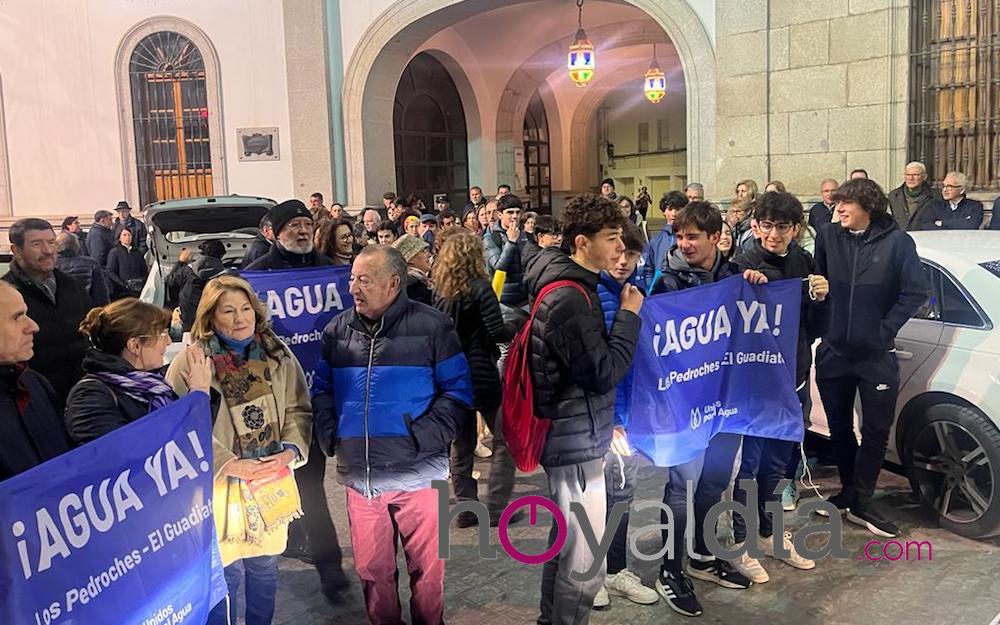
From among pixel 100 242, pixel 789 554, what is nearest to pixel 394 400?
pixel 789 554

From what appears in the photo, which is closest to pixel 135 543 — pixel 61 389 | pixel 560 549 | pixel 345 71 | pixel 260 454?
pixel 260 454

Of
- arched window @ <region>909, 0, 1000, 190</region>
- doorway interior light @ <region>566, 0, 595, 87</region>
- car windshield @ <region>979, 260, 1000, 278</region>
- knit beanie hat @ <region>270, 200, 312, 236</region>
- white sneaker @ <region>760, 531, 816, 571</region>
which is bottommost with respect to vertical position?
white sneaker @ <region>760, 531, 816, 571</region>

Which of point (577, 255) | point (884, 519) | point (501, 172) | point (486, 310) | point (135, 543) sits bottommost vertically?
point (884, 519)

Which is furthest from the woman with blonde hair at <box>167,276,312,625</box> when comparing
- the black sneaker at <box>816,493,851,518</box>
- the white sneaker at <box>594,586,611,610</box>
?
the black sneaker at <box>816,493,851,518</box>

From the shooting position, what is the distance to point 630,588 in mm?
4410

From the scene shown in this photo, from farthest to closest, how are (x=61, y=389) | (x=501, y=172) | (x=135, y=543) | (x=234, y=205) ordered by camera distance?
(x=501, y=172)
(x=234, y=205)
(x=61, y=389)
(x=135, y=543)

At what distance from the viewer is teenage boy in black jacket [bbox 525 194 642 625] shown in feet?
11.2

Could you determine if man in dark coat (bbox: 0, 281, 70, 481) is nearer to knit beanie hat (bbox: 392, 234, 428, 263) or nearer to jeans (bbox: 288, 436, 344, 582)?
jeans (bbox: 288, 436, 344, 582)

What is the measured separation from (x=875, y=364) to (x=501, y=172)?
51.0 ft

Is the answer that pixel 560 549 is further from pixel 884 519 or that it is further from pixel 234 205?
pixel 234 205

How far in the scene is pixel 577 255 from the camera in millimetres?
3588

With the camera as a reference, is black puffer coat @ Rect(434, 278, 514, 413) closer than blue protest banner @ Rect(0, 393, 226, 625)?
No

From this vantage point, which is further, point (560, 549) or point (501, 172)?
point (501, 172)

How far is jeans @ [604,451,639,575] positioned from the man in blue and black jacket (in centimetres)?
75
